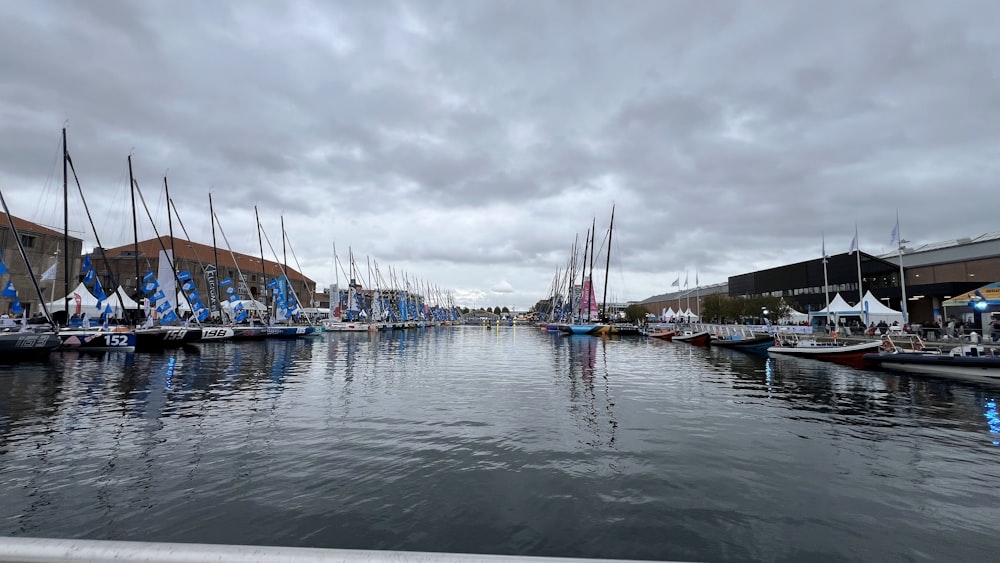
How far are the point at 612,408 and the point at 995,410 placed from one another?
51.1 feet

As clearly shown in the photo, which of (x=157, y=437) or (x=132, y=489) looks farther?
(x=157, y=437)

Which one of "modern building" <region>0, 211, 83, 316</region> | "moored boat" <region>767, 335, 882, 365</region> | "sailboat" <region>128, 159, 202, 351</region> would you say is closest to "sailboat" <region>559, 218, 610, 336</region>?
"moored boat" <region>767, 335, 882, 365</region>

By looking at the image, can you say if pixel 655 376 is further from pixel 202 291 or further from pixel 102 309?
pixel 202 291

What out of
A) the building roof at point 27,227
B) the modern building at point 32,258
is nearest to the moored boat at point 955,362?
the modern building at point 32,258

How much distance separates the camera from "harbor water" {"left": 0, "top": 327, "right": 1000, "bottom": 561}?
25.1ft

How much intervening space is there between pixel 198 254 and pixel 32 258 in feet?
158

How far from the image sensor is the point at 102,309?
169 ft

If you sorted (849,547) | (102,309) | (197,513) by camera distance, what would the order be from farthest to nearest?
(102,309), (197,513), (849,547)

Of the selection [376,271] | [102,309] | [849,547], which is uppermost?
[376,271]

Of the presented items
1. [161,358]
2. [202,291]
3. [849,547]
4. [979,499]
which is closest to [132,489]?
[849,547]

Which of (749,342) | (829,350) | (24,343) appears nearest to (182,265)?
(24,343)

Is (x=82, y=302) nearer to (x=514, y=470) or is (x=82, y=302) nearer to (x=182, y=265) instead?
(x=514, y=470)

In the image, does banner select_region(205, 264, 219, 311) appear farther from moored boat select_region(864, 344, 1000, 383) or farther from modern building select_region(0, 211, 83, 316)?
moored boat select_region(864, 344, 1000, 383)

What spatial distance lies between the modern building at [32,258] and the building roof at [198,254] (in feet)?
48.0
